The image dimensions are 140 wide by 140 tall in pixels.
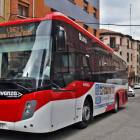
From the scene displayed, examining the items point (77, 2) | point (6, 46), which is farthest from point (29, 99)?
point (77, 2)

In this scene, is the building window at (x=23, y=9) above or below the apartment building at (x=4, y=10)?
above

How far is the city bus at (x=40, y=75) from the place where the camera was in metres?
4.87

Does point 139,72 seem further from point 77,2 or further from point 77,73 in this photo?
point 77,73

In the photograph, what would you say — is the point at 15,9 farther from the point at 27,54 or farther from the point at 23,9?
the point at 27,54

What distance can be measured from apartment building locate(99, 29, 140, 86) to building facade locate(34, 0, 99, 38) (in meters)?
15.6

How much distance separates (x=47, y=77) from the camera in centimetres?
509

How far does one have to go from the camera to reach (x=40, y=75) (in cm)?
500

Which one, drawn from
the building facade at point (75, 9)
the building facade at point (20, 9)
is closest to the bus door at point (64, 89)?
the building facade at point (20, 9)

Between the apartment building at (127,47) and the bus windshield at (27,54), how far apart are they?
38336mm

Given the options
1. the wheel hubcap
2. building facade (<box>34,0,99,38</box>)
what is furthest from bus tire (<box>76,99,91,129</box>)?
building facade (<box>34,0,99,38</box>)

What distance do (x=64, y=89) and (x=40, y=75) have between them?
3.16 feet

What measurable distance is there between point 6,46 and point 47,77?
4.73 ft

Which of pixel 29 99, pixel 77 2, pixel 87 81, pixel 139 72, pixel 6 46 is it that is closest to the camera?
pixel 29 99

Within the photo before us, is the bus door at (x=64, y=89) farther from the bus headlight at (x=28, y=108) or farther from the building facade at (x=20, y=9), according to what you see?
the building facade at (x=20, y=9)
